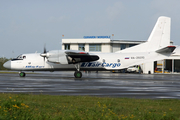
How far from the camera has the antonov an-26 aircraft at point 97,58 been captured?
99.7ft

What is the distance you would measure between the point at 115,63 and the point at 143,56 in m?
3.86

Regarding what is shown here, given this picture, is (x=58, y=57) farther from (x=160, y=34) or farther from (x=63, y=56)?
(x=160, y=34)

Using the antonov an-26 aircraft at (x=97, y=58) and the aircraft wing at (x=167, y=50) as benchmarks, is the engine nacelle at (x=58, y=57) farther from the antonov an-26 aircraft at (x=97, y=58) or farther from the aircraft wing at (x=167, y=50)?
the aircraft wing at (x=167, y=50)

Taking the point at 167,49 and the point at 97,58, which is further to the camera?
the point at 97,58

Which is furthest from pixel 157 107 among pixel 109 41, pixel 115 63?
pixel 109 41

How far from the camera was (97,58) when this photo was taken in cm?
3084

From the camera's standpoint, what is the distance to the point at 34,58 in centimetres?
3216

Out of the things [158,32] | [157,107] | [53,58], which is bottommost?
[157,107]

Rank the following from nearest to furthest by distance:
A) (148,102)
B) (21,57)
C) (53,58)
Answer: (148,102) → (53,58) → (21,57)

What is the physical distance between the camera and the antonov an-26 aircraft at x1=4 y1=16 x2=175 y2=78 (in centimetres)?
3039

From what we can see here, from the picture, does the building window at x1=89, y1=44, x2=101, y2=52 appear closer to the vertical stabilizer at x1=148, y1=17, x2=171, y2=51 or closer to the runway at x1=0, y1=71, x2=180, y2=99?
the vertical stabilizer at x1=148, y1=17, x2=171, y2=51

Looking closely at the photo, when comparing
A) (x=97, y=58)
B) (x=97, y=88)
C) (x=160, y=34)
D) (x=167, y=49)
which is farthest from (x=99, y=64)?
(x=97, y=88)

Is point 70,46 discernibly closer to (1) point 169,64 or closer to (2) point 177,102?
(1) point 169,64

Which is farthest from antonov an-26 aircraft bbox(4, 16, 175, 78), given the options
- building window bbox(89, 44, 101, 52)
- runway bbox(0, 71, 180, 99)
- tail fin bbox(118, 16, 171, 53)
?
building window bbox(89, 44, 101, 52)
